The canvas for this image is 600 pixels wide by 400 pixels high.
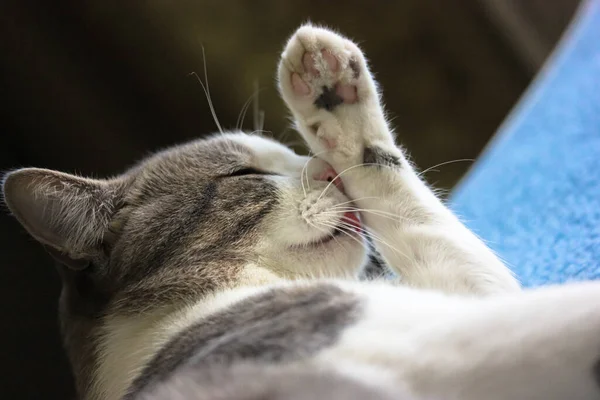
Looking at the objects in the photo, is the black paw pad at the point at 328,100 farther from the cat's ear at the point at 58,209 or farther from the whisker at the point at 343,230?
the cat's ear at the point at 58,209

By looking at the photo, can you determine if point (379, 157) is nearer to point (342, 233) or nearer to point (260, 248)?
point (342, 233)

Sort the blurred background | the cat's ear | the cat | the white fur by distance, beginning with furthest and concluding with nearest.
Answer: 1. the blurred background
2. the cat's ear
3. the cat
4. the white fur

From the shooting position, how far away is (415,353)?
0.72 m

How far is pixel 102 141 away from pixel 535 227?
1457 millimetres

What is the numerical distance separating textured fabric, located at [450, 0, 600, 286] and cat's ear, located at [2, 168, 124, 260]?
0.77m

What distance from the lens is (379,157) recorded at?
3.59ft

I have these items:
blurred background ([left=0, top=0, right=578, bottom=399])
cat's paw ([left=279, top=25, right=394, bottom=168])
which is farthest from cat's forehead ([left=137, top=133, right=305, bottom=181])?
blurred background ([left=0, top=0, right=578, bottom=399])

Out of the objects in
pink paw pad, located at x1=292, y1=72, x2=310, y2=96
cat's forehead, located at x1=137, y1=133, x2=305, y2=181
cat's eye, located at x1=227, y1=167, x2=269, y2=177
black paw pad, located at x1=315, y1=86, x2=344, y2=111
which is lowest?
cat's eye, located at x1=227, y1=167, x2=269, y2=177

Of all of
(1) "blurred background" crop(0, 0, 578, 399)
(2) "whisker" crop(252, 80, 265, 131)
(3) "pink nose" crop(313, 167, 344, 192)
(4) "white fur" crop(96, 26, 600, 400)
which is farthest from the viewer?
(1) "blurred background" crop(0, 0, 578, 399)

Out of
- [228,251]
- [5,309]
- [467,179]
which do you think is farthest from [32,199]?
[467,179]

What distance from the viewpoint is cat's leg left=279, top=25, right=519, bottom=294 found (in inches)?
41.5

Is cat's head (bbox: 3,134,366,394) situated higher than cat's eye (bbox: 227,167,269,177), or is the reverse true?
cat's eye (bbox: 227,167,269,177)

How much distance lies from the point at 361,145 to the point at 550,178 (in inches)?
25.0

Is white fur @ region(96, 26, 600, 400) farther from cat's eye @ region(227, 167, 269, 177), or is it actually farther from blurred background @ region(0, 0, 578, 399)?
blurred background @ region(0, 0, 578, 399)
